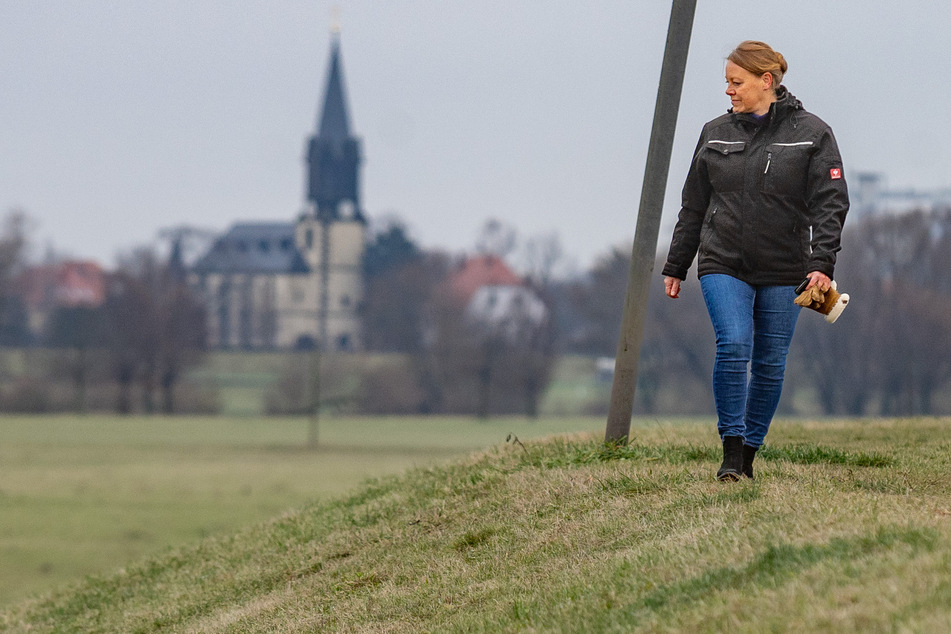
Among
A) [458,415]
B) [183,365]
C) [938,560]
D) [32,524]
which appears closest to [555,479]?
[938,560]

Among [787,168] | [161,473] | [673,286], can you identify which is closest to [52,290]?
[161,473]

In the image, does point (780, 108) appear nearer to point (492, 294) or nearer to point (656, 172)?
point (656, 172)

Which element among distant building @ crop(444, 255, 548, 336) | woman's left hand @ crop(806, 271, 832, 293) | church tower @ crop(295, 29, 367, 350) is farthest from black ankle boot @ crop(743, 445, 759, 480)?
church tower @ crop(295, 29, 367, 350)

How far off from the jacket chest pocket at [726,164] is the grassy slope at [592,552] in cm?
161

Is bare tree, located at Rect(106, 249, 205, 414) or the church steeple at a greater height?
the church steeple

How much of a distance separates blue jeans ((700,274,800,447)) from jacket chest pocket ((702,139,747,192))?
496mm

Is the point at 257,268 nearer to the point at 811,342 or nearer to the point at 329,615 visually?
the point at 811,342

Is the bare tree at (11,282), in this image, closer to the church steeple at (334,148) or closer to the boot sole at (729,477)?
the church steeple at (334,148)

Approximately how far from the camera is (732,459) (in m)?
6.71

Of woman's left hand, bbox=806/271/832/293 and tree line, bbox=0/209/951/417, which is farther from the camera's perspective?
tree line, bbox=0/209/951/417

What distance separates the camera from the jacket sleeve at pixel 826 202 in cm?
625

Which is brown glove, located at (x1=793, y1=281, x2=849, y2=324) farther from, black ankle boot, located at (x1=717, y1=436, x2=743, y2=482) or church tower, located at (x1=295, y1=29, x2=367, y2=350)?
church tower, located at (x1=295, y1=29, x2=367, y2=350)

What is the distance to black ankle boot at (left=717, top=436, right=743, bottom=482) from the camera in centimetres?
669

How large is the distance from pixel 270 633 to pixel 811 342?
73642 mm
